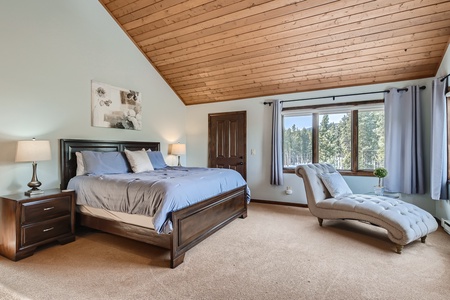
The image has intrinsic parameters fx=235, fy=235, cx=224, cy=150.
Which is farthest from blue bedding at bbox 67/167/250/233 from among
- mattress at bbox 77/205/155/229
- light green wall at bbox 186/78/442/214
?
light green wall at bbox 186/78/442/214

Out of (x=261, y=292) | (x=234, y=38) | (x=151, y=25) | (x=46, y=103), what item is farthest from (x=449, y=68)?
(x=46, y=103)

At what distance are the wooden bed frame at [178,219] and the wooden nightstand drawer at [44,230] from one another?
0.22 m

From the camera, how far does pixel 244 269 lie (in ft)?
7.55

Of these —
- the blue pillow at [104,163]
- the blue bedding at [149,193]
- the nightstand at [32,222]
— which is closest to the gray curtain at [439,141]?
the blue bedding at [149,193]

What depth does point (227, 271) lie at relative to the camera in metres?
2.27

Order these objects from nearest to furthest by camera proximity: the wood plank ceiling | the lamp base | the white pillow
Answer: the lamp base, the wood plank ceiling, the white pillow

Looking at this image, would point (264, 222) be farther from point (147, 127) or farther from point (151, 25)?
point (151, 25)

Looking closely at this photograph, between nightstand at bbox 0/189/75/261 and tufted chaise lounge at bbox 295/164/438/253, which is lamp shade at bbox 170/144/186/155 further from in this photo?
tufted chaise lounge at bbox 295/164/438/253

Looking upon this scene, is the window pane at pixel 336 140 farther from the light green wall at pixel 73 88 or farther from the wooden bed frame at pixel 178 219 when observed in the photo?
the wooden bed frame at pixel 178 219

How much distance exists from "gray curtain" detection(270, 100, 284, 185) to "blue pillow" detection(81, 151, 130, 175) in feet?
9.32

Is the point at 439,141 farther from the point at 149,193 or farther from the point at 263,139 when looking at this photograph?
the point at 149,193

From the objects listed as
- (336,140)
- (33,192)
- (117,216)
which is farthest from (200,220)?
(336,140)

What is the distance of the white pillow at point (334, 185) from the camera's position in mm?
3635

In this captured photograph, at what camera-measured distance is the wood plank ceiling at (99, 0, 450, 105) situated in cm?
312
